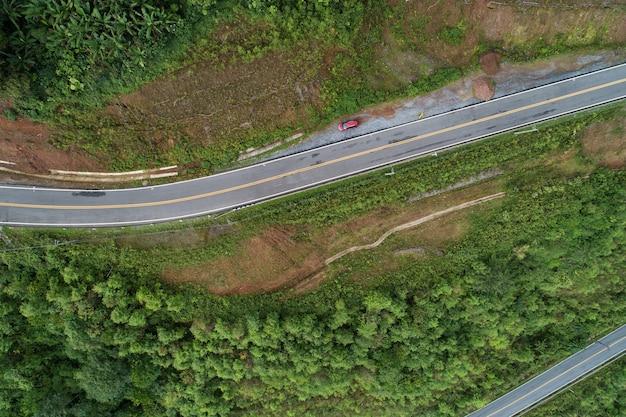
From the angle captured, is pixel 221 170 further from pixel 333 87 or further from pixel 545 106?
pixel 545 106

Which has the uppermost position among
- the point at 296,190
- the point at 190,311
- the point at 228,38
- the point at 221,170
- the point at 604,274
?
the point at 228,38

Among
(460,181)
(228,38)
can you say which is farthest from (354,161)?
(228,38)

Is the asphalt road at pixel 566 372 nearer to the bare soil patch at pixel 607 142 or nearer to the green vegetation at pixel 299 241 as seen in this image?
the green vegetation at pixel 299 241

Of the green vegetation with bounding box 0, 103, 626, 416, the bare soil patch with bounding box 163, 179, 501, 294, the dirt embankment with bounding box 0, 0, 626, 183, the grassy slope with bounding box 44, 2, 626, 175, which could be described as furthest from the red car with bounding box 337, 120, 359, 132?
the bare soil patch with bounding box 163, 179, 501, 294

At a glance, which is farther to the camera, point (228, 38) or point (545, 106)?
point (545, 106)

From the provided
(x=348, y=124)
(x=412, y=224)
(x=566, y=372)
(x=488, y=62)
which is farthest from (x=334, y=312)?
(x=566, y=372)

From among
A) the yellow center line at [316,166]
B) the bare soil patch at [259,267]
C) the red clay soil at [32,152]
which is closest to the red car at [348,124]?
the yellow center line at [316,166]
